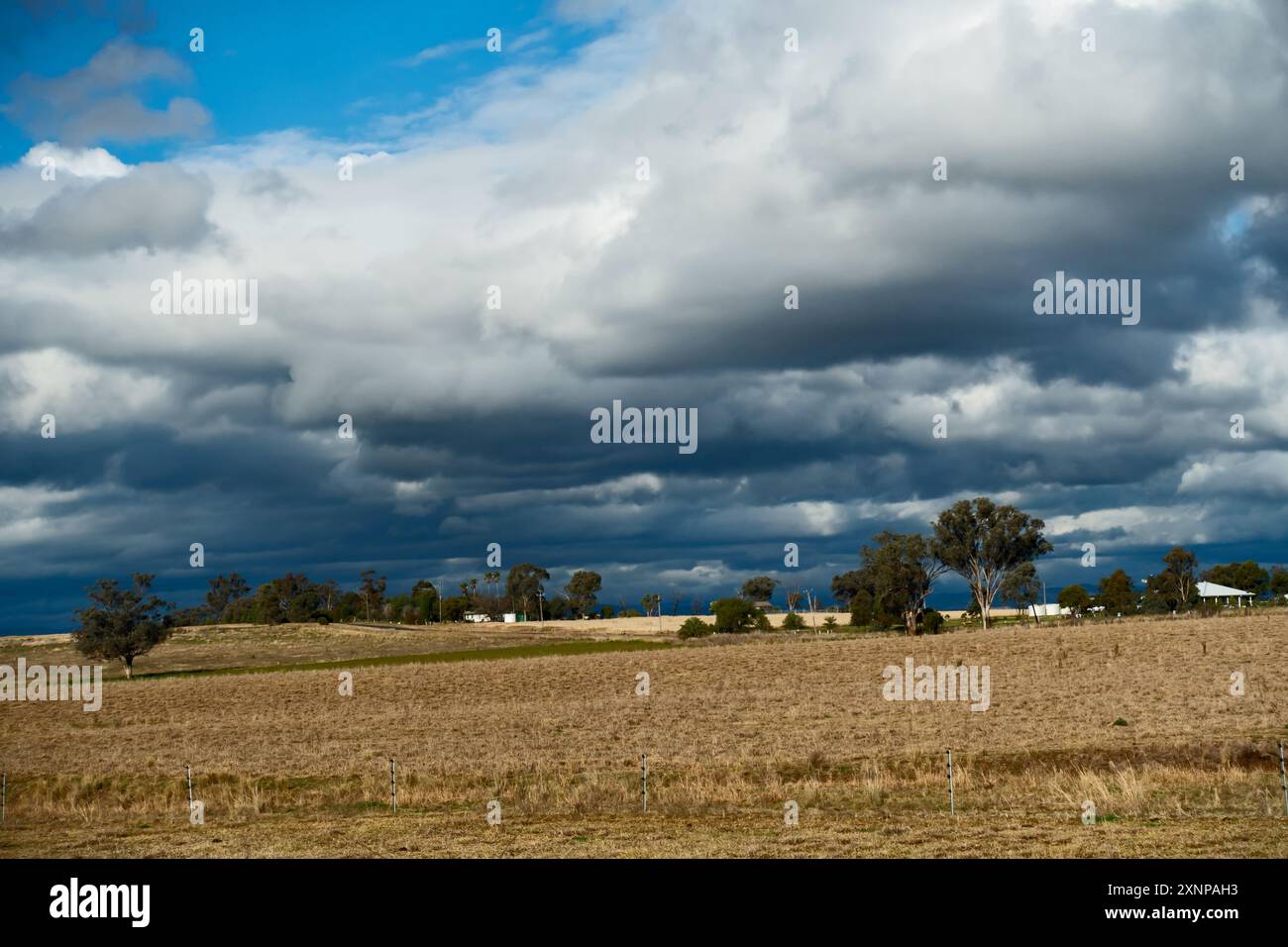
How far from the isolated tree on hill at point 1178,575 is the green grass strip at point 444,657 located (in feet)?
333

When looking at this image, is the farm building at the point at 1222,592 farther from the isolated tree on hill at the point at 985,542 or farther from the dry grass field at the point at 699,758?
→ the dry grass field at the point at 699,758

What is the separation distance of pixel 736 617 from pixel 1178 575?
83.5 metres

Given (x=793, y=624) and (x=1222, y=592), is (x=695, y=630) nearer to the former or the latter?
(x=793, y=624)

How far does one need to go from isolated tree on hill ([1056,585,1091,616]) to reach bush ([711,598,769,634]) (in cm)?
6594

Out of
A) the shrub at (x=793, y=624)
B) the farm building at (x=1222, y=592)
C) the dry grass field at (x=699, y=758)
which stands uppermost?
the dry grass field at (x=699, y=758)

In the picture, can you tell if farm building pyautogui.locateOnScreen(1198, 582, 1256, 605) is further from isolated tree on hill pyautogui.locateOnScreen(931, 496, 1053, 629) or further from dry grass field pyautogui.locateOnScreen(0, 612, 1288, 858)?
dry grass field pyautogui.locateOnScreen(0, 612, 1288, 858)

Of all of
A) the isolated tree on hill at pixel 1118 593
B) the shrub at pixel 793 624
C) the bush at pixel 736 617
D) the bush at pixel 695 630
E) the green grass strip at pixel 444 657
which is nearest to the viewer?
the green grass strip at pixel 444 657

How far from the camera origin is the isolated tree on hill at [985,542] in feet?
509

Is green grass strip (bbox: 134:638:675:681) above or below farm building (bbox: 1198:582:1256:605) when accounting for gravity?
below

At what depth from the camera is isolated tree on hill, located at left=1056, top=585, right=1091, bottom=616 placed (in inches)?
7530

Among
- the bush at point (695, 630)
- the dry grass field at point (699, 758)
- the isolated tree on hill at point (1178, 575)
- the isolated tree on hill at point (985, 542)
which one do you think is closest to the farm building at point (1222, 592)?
the isolated tree on hill at point (1178, 575)

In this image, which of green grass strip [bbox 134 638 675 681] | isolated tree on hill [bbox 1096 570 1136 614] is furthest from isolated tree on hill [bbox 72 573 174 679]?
isolated tree on hill [bbox 1096 570 1136 614]
